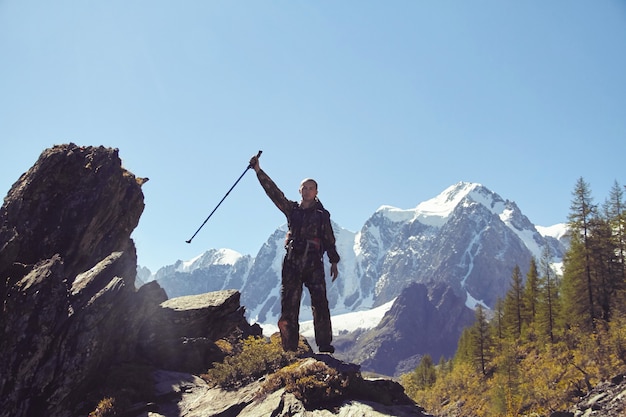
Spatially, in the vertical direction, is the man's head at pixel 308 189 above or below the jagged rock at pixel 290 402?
above

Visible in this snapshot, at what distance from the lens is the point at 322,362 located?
25.7 feet

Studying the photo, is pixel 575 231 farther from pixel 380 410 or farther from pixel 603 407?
pixel 380 410

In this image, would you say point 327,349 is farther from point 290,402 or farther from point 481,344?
point 481,344

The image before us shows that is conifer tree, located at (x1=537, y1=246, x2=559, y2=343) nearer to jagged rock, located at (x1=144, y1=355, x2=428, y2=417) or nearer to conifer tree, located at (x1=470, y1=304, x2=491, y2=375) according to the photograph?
conifer tree, located at (x1=470, y1=304, x2=491, y2=375)

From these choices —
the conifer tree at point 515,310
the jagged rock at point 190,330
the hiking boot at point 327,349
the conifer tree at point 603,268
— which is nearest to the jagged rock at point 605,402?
the hiking boot at point 327,349

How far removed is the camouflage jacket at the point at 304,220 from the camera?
32.9 feet

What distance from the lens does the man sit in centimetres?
960

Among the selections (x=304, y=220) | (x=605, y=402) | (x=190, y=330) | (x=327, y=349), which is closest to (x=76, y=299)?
(x=190, y=330)

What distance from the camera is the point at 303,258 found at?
986 cm

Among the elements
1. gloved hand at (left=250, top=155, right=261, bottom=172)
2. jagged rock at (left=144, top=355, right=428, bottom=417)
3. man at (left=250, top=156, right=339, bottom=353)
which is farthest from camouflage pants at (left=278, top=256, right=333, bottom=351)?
gloved hand at (left=250, top=155, right=261, bottom=172)

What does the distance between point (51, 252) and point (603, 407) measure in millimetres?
22625

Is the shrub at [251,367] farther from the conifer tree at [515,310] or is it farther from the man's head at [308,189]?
the conifer tree at [515,310]

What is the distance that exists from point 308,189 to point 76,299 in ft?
18.3

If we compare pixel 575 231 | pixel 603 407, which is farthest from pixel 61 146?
pixel 575 231
